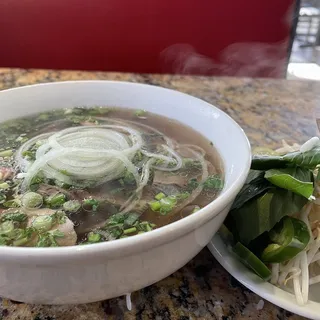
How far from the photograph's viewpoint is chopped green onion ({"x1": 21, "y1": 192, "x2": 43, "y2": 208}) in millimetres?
849

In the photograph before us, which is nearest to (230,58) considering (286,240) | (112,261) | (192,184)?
(192,184)

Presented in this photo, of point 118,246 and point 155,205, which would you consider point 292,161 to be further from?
point 118,246

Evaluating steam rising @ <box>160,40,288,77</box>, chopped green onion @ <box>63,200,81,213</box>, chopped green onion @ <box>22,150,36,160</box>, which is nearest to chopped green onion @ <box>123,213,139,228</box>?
chopped green onion @ <box>63,200,81,213</box>

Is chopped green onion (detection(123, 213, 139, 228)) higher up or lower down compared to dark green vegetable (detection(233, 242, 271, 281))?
higher up

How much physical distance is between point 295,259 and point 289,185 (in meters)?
0.18

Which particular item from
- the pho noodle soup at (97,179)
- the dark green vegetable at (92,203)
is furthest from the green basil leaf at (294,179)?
the dark green vegetable at (92,203)

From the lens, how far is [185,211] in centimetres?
86

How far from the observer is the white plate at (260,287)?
2.49 feet

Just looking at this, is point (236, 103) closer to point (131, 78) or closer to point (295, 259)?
point (131, 78)

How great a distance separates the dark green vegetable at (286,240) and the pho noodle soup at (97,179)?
0.51ft

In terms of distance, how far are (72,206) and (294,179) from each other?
1.50 ft

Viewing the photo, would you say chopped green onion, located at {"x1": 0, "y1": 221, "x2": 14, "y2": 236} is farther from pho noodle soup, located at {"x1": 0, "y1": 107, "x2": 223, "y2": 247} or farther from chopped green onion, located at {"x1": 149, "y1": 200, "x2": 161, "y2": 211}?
chopped green onion, located at {"x1": 149, "y1": 200, "x2": 161, "y2": 211}

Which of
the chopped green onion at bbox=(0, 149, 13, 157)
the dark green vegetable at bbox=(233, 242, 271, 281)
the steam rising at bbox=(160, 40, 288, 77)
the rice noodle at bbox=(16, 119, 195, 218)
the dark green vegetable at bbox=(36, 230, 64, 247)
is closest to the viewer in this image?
the dark green vegetable at bbox=(36, 230, 64, 247)

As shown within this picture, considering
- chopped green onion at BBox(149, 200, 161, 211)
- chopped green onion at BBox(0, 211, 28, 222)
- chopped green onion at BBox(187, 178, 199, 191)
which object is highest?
chopped green onion at BBox(0, 211, 28, 222)
